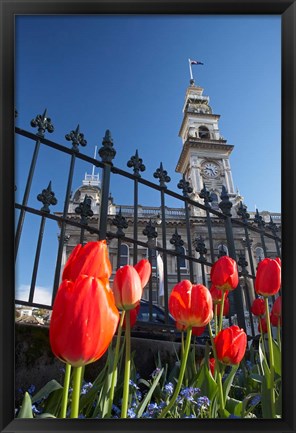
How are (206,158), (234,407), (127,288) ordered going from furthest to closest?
(206,158) < (234,407) < (127,288)

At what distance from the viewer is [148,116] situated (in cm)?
169

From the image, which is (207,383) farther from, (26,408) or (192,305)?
(26,408)

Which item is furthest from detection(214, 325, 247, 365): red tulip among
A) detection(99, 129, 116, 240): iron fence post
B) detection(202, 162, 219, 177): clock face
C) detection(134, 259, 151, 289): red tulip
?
detection(202, 162, 219, 177): clock face

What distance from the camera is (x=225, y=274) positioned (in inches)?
43.0

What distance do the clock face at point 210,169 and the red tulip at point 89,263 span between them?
20600mm

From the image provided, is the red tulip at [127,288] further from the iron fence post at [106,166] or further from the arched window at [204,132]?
the arched window at [204,132]

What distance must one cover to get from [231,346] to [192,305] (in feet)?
0.70

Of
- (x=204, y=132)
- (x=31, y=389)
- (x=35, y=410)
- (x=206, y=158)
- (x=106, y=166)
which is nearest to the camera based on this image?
(x=35, y=410)

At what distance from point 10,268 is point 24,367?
0.49m

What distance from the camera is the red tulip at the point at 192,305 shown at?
0.82 metres

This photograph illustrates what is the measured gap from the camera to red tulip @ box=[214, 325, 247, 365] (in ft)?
3.04

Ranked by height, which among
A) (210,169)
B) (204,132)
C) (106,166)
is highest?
(204,132)

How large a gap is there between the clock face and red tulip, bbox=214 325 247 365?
20293 mm

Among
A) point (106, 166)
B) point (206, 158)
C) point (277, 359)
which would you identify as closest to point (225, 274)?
point (277, 359)
